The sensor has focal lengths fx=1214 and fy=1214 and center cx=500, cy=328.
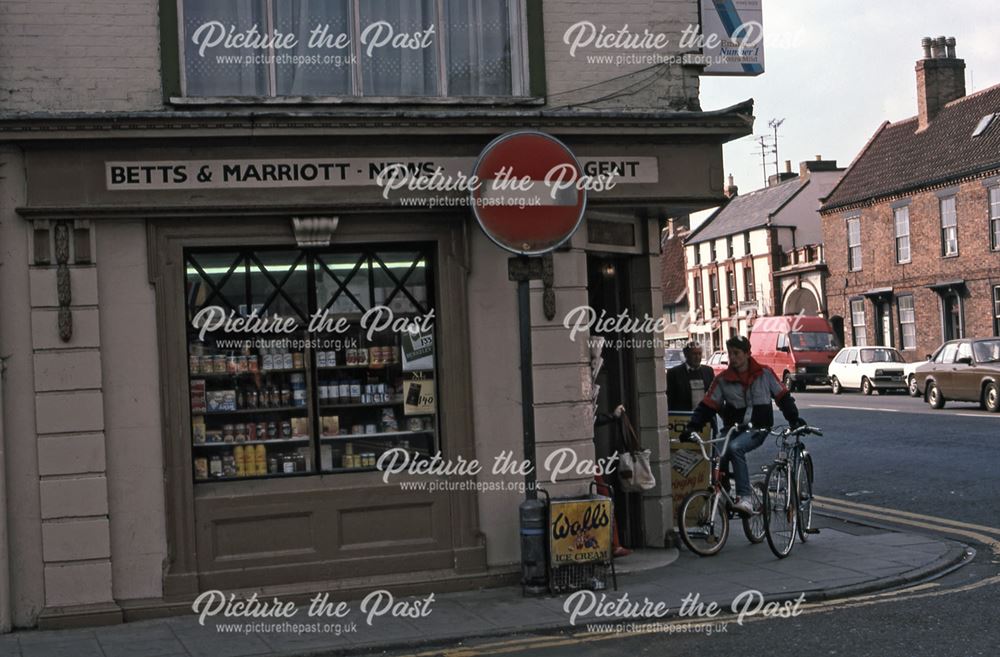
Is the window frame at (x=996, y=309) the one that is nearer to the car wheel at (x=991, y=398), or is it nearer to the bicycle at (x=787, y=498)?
the car wheel at (x=991, y=398)

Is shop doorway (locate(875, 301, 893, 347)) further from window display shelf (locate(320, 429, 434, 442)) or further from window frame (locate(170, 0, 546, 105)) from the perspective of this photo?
window display shelf (locate(320, 429, 434, 442))

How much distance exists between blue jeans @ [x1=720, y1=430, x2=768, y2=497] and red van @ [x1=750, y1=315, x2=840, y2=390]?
34.2 metres

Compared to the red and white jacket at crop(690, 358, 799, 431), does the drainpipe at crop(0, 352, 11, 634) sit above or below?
below

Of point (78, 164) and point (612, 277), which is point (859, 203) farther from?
point (78, 164)

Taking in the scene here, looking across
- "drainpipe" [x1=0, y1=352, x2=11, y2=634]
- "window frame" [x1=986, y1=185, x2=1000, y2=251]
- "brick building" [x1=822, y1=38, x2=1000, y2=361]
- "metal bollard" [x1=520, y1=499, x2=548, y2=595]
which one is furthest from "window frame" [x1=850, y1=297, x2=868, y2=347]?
"drainpipe" [x1=0, y1=352, x2=11, y2=634]

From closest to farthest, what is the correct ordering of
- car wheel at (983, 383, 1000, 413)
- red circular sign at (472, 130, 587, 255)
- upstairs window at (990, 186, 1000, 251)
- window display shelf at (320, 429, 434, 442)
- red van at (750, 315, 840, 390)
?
red circular sign at (472, 130, 587, 255) < window display shelf at (320, 429, 434, 442) < car wheel at (983, 383, 1000, 413) < upstairs window at (990, 186, 1000, 251) < red van at (750, 315, 840, 390)

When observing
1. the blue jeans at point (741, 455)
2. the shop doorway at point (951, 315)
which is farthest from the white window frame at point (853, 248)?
the blue jeans at point (741, 455)

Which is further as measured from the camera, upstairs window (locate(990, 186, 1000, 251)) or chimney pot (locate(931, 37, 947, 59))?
chimney pot (locate(931, 37, 947, 59))

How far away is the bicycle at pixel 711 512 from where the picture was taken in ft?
35.9

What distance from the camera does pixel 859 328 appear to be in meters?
50.9

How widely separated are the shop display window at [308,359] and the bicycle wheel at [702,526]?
97.9 inches

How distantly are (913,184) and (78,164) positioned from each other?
1637 inches

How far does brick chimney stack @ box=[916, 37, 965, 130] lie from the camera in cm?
4741

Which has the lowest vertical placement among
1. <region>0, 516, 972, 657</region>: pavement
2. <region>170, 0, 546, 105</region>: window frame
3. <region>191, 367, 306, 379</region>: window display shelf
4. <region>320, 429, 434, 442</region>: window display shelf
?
<region>0, 516, 972, 657</region>: pavement
